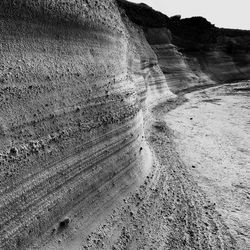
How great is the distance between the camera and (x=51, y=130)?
220 inches

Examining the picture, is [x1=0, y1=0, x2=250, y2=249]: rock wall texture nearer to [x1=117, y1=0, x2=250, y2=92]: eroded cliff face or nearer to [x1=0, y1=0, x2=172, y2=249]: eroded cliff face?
[x1=0, y1=0, x2=172, y2=249]: eroded cliff face

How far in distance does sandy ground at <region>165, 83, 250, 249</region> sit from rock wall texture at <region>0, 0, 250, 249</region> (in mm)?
1952

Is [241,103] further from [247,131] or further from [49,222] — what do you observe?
[49,222]

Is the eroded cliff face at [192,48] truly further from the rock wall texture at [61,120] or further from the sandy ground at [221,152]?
the rock wall texture at [61,120]

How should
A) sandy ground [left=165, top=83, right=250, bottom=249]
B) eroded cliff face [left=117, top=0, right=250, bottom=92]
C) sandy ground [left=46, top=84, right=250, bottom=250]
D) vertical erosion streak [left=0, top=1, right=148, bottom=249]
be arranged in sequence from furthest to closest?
eroded cliff face [left=117, top=0, right=250, bottom=92], sandy ground [left=165, top=83, right=250, bottom=249], sandy ground [left=46, top=84, right=250, bottom=250], vertical erosion streak [left=0, top=1, right=148, bottom=249]

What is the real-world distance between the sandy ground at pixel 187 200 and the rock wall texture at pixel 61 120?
1.32 feet

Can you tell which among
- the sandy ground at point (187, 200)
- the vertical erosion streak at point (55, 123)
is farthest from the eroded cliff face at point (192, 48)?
the vertical erosion streak at point (55, 123)

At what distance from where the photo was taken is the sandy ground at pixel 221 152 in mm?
7477

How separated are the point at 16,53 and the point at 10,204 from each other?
2360 millimetres

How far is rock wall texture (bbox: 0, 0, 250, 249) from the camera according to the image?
4.91 m

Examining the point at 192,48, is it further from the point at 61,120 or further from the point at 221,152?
the point at 61,120

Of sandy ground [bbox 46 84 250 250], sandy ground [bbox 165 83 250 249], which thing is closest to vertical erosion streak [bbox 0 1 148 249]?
sandy ground [bbox 46 84 250 250]

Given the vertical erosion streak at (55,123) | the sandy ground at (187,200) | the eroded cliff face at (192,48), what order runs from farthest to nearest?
the eroded cliff face at (192,48)
the sandy ground at (187,200)
the vertical erosion streak at (55,123)

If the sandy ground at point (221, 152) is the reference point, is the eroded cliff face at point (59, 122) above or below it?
above
